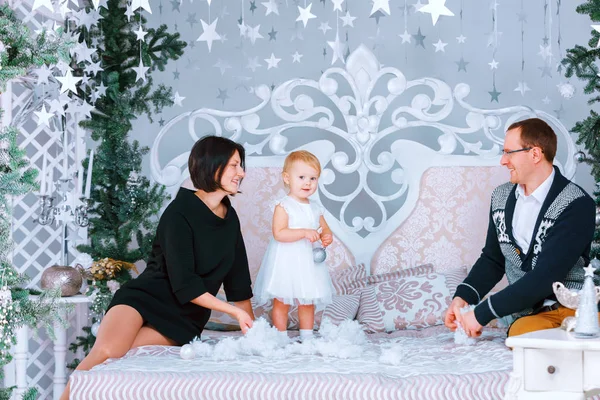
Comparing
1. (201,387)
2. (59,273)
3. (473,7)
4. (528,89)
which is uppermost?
(473,7)

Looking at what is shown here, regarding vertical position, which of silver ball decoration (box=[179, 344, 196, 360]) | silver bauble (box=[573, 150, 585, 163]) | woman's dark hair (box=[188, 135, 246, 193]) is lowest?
silver ball decoration (box=[179, 344, 196, 360])

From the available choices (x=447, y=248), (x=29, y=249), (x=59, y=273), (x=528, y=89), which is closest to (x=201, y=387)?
(x=59, y=273)

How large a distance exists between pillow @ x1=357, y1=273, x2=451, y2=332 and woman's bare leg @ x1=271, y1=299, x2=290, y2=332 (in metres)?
0.52

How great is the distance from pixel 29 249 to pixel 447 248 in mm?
2680

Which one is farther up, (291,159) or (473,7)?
(473,7)

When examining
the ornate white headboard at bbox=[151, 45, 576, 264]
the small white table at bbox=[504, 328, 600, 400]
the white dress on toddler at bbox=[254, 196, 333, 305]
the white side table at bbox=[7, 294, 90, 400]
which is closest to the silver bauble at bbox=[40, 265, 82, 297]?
the white side table at bbox=[7, 294, 90, 400]

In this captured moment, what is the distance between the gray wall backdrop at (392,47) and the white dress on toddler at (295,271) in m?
1.59

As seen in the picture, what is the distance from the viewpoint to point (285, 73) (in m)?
5.13

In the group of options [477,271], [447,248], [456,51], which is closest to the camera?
[477,271]

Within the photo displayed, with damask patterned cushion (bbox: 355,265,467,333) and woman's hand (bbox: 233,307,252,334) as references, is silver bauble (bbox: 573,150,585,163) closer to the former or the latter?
damask patterned cushion (bbox: 355,265,467,333)

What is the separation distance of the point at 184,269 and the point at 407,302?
126cm

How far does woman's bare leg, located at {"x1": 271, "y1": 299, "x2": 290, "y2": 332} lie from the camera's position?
372 cm

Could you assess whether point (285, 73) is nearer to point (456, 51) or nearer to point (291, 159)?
point (456, 51)

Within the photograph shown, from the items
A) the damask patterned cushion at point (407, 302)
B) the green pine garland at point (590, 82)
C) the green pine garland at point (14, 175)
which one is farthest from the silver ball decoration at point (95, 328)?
the green pine garland at point (590, 82)
